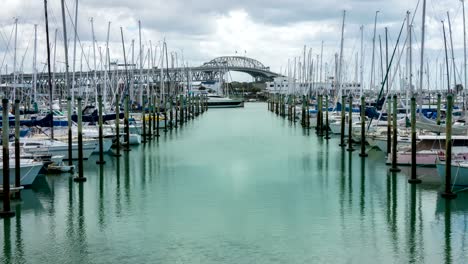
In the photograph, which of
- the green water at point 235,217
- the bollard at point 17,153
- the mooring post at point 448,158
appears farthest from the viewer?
the mooring post at point 448,158

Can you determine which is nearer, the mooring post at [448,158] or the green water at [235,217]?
the green water at [235,217]

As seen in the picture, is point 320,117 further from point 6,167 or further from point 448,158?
point 6,167

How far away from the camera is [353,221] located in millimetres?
27125

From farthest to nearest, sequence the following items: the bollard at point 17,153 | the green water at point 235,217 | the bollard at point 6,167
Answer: the bollard at point 17,153, the bollard at point 6,167, the green water at point 235,217

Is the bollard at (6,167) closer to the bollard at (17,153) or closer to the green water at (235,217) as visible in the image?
the green water at (235,217)

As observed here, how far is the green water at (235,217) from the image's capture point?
22.5 meters

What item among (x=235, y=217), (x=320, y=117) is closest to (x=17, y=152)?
(x=235, y=217)

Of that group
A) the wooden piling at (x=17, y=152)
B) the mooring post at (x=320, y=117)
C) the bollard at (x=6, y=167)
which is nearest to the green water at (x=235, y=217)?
the bollard at (x=6, y=167)

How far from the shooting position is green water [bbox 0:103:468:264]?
2253 cm

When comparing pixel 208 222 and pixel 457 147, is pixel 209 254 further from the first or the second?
pixel 457 147

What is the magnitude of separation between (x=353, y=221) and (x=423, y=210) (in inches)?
141

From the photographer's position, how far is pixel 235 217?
2803 centimetres

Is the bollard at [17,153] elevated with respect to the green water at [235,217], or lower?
Result: elevated

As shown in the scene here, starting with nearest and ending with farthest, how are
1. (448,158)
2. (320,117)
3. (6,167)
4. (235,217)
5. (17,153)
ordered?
(6,167), (235,217), (17,153), (448,158), (320,117)
